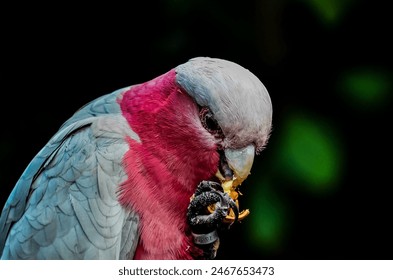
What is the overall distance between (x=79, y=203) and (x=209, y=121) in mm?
358

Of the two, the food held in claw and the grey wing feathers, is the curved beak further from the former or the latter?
the grey wing feathers

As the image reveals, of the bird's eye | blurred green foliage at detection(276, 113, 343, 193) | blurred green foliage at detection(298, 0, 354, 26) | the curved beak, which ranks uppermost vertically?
blurred green foliage at detection(298, 0, 354, 26)

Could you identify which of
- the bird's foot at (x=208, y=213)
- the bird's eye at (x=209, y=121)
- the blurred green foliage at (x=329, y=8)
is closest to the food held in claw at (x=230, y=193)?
the bird's foot at (x=208, y=213)

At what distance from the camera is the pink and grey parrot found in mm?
1424

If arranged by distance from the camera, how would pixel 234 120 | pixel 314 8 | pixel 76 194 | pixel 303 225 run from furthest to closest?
pixel 303 225 → pixel 314 8 → pixel 76 194 → pixel 234 120

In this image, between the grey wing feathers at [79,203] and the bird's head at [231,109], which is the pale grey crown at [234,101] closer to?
the bird's head at [231,109]

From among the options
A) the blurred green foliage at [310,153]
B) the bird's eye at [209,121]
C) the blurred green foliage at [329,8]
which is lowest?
the blurred green foliage at [310,153]

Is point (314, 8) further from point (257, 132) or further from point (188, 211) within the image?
point (188, 211)

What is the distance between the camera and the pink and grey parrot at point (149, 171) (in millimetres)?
1424

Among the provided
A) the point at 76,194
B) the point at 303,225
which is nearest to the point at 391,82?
the point at 303,225

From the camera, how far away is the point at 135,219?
149cm

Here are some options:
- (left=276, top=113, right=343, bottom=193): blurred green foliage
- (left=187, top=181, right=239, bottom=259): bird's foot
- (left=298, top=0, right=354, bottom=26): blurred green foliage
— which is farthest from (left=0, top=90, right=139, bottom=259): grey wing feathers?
(left=298, top=0, right=354, bottom=26): blurred green foliage

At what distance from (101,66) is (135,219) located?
2.41 feet

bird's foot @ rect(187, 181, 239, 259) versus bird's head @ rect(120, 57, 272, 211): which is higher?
bird's head @ rect(120, 57, 272, 211)
